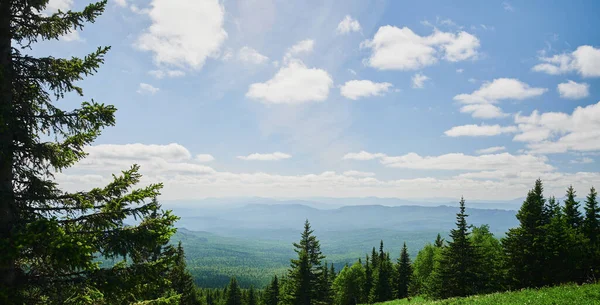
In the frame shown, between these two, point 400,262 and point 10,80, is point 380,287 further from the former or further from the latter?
point 10,80

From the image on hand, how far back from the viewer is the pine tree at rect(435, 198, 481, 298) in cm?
3049

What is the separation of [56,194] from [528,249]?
38.2 m

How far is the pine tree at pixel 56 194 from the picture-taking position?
6723 mm

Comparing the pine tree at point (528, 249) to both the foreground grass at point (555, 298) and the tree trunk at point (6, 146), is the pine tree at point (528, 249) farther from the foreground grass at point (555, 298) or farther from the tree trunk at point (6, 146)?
the tree trunk at point (6, 146)

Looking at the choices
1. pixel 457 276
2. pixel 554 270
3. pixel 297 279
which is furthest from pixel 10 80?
pixel 554 270

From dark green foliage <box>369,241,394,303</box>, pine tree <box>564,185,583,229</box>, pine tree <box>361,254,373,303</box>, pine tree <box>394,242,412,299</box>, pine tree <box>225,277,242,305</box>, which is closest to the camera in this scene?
pine tree <box>564,185,583,229</box>

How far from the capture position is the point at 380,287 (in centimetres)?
5912

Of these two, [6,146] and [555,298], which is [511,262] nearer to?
[555,298]

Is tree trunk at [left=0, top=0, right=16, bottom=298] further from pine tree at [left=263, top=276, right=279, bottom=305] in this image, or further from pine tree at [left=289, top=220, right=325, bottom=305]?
pine tree at [left=263, top=276, right=279, bottom=305]

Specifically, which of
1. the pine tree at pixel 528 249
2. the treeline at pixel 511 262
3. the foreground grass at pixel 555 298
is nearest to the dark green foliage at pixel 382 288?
A: the treeline at pixel 511 262

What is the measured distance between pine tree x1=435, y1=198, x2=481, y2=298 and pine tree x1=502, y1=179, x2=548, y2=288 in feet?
12.3

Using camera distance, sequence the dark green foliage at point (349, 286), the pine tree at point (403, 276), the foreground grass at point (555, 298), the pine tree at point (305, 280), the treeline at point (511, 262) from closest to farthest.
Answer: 1. the foreground grass at point (555, 298)
2. the treeline at point (511, 262)
3. the pine tree at point (305, 280)
4. the pine tree at point (403, 276)
5. the dark green foliage at point (349, 286)

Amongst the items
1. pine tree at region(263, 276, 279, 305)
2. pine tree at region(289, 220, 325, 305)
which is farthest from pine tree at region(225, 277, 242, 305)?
pine tree at region(289, 220, 325, 305)

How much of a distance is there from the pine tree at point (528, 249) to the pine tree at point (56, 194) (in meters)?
35.7
